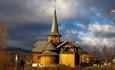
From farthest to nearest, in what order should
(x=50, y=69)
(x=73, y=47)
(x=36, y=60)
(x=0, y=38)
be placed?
1. (x=36, y=60)
2. (x=73, y=47)
3. (x=0, y=38)
4. (x=50, y=69)

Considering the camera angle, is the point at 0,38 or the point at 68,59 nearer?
the point at 0,38

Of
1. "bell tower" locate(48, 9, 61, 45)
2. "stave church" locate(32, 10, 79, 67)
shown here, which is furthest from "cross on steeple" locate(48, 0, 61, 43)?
"stave church" locate(32, 10, 79, 67)

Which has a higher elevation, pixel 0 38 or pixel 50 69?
pixel 0 38

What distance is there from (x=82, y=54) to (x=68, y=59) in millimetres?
13242

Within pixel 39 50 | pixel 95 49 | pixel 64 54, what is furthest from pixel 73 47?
pixel 95 49

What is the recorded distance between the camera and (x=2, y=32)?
40.8 meters

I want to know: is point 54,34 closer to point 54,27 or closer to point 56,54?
point 54,27

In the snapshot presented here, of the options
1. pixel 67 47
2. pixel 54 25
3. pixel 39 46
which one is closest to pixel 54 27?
pixel 54 25

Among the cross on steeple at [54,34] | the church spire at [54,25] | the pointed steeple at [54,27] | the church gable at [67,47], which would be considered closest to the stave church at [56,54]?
the church gable at [67,47]

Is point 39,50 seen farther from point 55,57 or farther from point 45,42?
point 55,57

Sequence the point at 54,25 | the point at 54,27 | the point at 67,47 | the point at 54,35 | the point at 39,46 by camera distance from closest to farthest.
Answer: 1. the point at 67,47
2. the point at 39,46
3. the point at 54,35
4. the point at 54,27
5. the point at 54,25

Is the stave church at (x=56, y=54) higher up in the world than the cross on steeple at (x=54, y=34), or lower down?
lower down

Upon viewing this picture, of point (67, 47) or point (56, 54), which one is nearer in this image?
point (56, 54)

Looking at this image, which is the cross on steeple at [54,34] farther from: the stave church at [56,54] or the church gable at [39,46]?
the church gable at [39,46]
